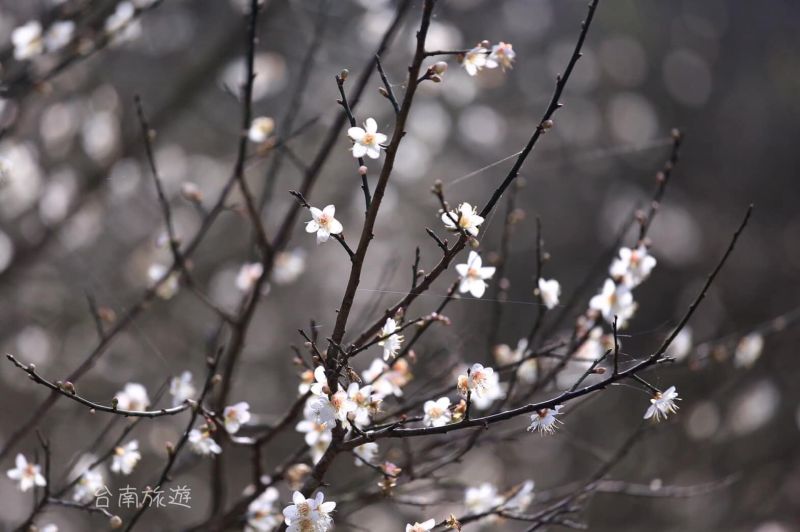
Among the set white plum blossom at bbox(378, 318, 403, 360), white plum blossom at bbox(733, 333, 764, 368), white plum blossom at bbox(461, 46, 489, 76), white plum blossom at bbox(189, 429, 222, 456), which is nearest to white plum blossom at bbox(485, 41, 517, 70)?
white plum blossom at bbox(461, 46, 489, 76)

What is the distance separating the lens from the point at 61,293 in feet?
17.7

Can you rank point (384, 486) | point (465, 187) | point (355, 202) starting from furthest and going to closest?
point (465, 187) < point (355, 202) < point (384, 486)

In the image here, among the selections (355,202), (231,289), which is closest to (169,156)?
(231,289)

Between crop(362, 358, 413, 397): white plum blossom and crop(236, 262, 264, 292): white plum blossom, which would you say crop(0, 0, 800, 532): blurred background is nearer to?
crop(236, 262, 264, 292): white plum blossom

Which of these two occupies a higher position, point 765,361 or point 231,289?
point 231,289

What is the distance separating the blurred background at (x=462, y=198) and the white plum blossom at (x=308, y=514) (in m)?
1.22

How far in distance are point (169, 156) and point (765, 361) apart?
4771 millimetres

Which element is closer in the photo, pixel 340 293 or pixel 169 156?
pixel 169 156

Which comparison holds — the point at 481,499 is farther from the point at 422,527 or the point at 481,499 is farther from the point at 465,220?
the point at 465,220

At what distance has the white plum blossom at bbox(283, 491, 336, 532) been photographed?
1674 mm

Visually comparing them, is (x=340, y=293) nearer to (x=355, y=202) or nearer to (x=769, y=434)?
(x=355, y=202)

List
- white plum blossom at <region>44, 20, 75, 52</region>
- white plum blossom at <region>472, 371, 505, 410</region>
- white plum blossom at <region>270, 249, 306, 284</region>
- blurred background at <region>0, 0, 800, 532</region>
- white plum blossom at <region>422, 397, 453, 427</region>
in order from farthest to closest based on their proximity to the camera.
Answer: blurred background at <region>0, 0, 800, 532</region> < white plum blossom at <region>270, 249, 306, 284</region> < white plum blossom at <region>44, 20, 75, 52</region> < white plum blossom at <region>472, 371, 505, 410</region> < white plum blossom at <region>422, 397, 453, 427</region>

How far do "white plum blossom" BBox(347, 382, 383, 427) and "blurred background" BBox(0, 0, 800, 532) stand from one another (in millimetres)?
1165

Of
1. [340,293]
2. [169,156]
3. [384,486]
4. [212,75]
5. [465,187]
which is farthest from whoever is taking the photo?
[465,187]
